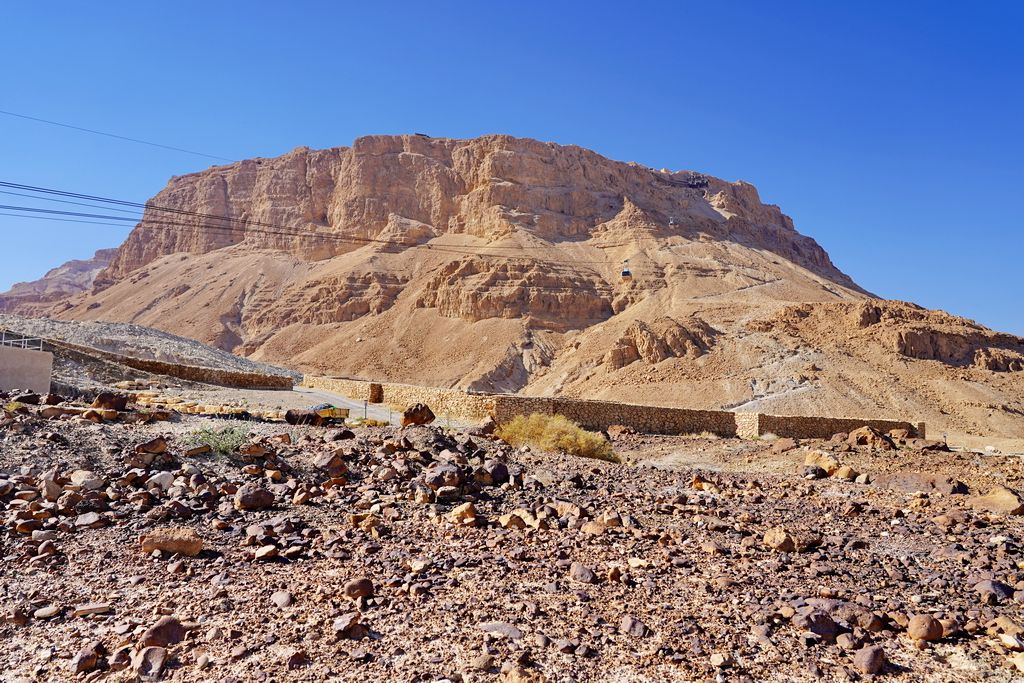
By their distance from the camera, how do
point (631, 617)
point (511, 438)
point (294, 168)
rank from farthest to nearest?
point (294, 168) → point (511, 438) → point (631, 617)

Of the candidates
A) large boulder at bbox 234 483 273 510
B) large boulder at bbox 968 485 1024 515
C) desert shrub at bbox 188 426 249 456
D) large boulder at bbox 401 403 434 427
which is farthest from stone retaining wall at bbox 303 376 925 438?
large boulder at bbox 234 483 273 510

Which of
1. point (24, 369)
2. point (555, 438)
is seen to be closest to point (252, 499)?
point (555, 438)

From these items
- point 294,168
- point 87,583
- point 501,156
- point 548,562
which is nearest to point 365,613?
point 548,562

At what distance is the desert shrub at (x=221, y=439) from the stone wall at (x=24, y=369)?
11937 mm

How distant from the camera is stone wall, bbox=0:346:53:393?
62.2 ft

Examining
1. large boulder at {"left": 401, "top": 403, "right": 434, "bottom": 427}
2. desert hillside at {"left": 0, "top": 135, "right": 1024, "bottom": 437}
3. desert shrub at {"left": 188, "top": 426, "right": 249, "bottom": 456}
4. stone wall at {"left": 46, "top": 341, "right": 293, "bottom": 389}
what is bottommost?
desert shrub at {"left": 188, "top": 426, "right": 249, "bottom": 456}

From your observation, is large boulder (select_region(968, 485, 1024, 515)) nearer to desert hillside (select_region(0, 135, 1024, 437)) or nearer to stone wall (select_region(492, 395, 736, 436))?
stone wall (select_region(492, 395, 736, 436))

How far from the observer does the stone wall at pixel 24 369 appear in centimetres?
1895

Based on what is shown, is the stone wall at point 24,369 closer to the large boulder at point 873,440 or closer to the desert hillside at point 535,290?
the large boulder at point 873,440

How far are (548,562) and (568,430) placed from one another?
28.2 feet

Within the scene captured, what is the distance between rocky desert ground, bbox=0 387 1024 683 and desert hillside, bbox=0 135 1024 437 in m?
26.5

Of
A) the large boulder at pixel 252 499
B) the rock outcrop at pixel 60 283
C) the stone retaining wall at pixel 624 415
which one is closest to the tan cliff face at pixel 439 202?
the rock outcrop at pixel 60 283

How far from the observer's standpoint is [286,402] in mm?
23500

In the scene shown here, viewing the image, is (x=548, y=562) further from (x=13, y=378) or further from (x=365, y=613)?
(x=13, y=378)
